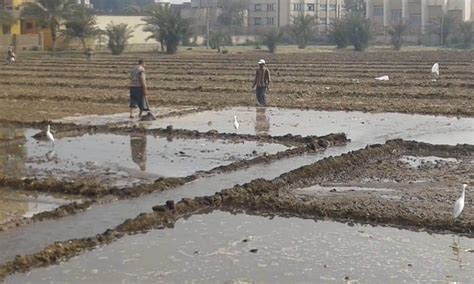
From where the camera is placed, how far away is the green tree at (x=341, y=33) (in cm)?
7369

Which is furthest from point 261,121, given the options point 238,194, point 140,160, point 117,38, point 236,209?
point 117,38

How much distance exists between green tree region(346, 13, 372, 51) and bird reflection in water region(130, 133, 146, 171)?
5704 centimetres

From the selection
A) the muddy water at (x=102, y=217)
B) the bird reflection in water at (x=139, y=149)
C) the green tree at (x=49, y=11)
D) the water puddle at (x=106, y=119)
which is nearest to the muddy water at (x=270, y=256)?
the muddy water at (x=102, y=217)

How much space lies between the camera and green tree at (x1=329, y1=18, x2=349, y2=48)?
242 ft

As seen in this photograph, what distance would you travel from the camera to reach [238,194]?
34.7 feet

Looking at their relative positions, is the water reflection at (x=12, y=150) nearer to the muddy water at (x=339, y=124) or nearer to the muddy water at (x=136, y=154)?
the muddy water at (x=136, y=154)

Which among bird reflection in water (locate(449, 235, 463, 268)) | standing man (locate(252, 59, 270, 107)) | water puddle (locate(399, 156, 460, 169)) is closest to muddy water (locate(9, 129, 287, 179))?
water puddle (locate(399, 156, 460, 169))

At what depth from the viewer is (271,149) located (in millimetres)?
14969

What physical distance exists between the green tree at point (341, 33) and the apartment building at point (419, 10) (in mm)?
25400

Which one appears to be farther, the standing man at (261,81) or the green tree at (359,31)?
the green tree at (359,31)

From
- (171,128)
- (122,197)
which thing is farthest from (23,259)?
(171,128)

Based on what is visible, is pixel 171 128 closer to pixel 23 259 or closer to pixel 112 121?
pixel 112 121

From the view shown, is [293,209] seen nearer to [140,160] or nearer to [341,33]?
[140,160]

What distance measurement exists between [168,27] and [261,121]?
46346mm
